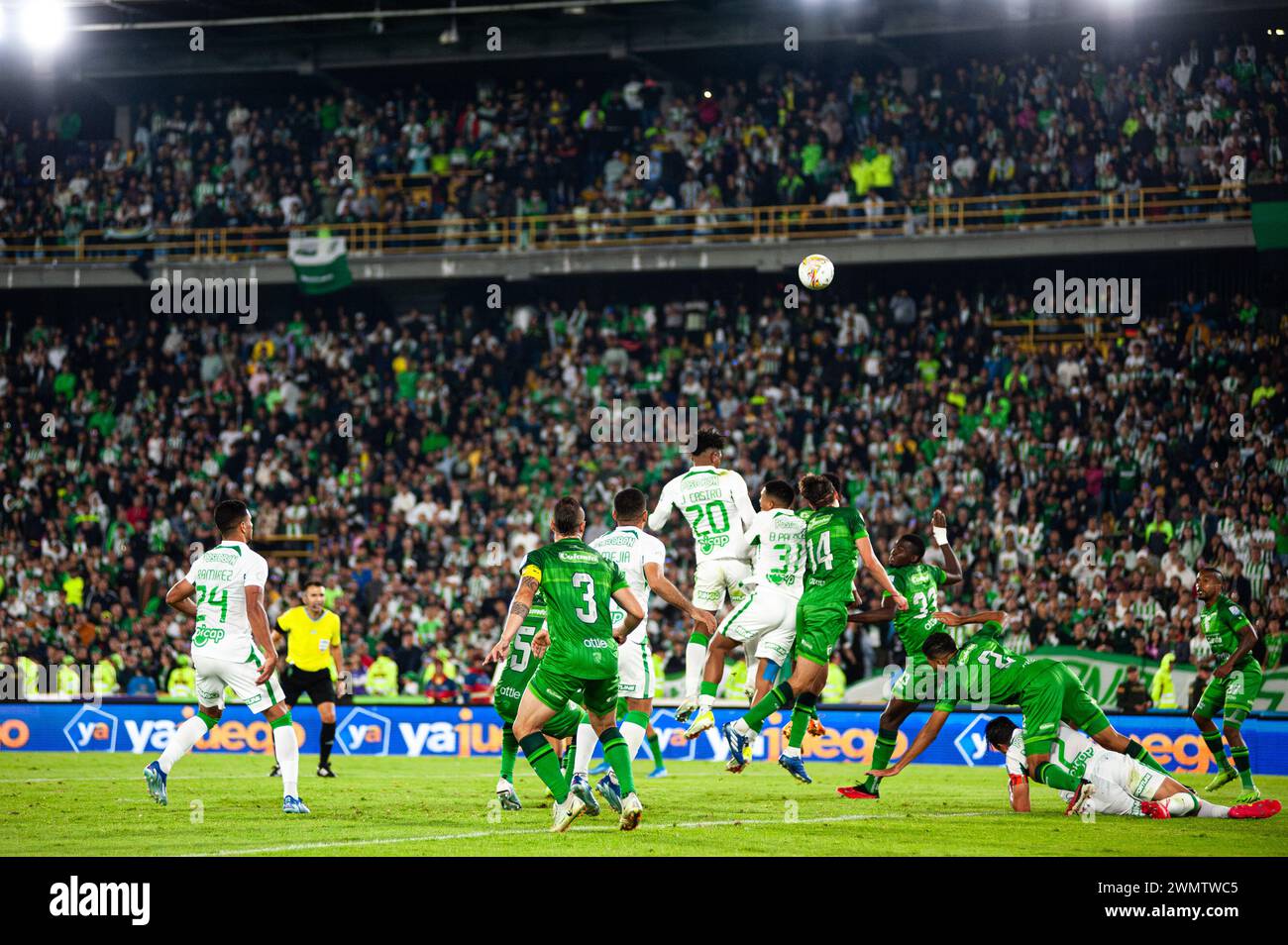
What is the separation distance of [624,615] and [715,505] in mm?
1764

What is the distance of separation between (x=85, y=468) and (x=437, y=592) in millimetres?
9766

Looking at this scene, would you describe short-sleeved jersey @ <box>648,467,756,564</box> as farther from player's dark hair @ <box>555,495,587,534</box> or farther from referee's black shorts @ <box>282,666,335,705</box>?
referee's black shorts @ <box>282,666,335,705</box>

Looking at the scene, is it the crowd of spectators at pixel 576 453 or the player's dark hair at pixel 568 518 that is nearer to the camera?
the player's dark hair at pixel 568 518

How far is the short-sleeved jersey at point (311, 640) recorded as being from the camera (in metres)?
19.4

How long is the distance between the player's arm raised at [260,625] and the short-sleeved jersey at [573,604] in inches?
123

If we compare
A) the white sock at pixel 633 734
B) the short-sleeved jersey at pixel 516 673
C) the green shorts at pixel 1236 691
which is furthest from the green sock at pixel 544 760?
the green shorts at pixel 1236 691

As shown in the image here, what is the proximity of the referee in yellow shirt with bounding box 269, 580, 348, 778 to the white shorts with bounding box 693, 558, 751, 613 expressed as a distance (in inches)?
223

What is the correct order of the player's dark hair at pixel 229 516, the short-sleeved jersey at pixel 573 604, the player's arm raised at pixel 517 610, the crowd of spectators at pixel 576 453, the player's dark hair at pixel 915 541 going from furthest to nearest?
the crowd of spectators at pixel 576 453 → the player's dark hair at pixel 915 541 → the player's dark hair at pixel 229 516 → the short-sleeved jersey at pixel 573 604 → the player's arm raised at pixel 517 610

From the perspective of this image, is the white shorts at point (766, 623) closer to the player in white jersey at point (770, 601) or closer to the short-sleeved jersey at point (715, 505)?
the player in white jersey at point (770, 601)

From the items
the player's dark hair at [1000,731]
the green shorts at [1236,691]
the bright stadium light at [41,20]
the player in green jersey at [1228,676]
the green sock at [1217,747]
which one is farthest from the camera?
the bright stadium light at [41,20]

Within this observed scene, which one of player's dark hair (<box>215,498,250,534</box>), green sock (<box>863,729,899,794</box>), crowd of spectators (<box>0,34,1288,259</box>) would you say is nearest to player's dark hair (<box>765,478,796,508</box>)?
green sock (<box>863,729,899,794</box>)

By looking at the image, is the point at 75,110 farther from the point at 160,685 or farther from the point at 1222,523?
the point at 1222,523

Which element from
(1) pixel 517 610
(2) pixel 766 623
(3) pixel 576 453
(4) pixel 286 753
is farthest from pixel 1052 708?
(3) pixel 576 453
